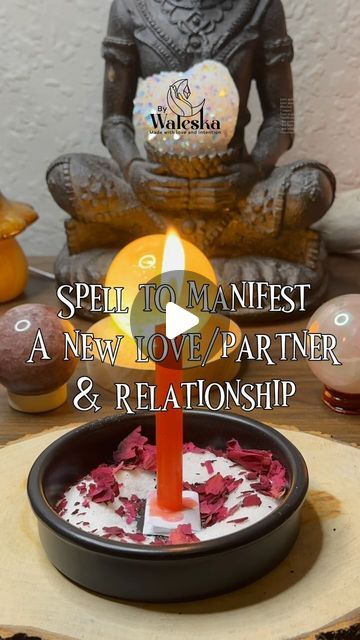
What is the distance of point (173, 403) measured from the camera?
515 millimetres

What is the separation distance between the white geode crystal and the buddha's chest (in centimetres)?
3

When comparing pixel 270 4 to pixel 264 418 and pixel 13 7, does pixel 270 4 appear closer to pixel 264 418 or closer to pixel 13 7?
pixel 13 7

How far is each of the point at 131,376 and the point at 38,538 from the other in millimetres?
475

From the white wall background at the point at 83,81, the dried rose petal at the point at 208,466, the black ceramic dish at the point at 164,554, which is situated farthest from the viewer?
the white wall background at the point at 83,81

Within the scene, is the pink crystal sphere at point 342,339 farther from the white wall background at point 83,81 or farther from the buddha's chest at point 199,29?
the white wall background at point 83,81

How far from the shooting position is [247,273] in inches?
54.0

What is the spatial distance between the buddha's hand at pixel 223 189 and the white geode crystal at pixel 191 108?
0.15 ft

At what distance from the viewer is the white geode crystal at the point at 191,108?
130 cm

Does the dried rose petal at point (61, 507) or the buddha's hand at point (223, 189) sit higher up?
the dried rose petal at point (61, 507)

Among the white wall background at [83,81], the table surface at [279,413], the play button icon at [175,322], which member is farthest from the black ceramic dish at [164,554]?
the white wall background at [83,81]

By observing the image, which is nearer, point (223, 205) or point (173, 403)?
point (173, 403)

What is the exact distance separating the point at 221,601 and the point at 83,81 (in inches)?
55.0

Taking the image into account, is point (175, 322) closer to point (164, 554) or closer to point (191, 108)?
point (164, 554)

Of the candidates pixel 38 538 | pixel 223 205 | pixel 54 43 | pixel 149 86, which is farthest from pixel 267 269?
pixel 38 538
